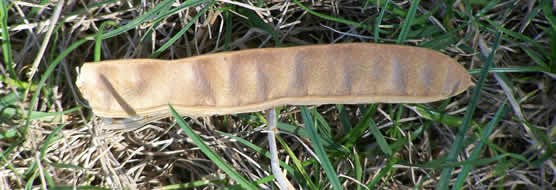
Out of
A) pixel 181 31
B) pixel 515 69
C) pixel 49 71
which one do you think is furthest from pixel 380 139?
pixel 49 71

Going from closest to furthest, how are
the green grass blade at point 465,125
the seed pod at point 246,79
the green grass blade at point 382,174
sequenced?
the seed pod at point 246,79 < the green grass blade at point 465,125 < the green grass blade at point 382,174

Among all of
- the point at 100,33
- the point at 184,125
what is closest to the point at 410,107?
the point at 184,125

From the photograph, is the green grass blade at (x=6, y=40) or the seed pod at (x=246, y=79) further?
→ the green grass blade at (x=6, y=40)

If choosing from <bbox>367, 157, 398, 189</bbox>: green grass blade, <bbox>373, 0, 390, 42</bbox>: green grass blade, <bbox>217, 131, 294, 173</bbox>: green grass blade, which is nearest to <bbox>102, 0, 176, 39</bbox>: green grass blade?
<bbox>217, 131, 294, 173</bbox>: green grass blade

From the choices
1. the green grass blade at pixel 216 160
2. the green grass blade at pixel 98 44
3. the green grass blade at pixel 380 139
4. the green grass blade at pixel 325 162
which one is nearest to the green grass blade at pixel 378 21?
the green grass blade at pixel 380 139

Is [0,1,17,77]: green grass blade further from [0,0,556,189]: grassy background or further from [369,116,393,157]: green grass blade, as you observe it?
[369,116,393,157]: green grass blade

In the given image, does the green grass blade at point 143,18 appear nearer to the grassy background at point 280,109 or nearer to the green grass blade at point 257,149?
the grassy background at point 280,109

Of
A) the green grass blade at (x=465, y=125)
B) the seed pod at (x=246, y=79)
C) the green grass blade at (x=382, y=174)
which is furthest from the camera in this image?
the green grass blade at (x=382, y=174)
